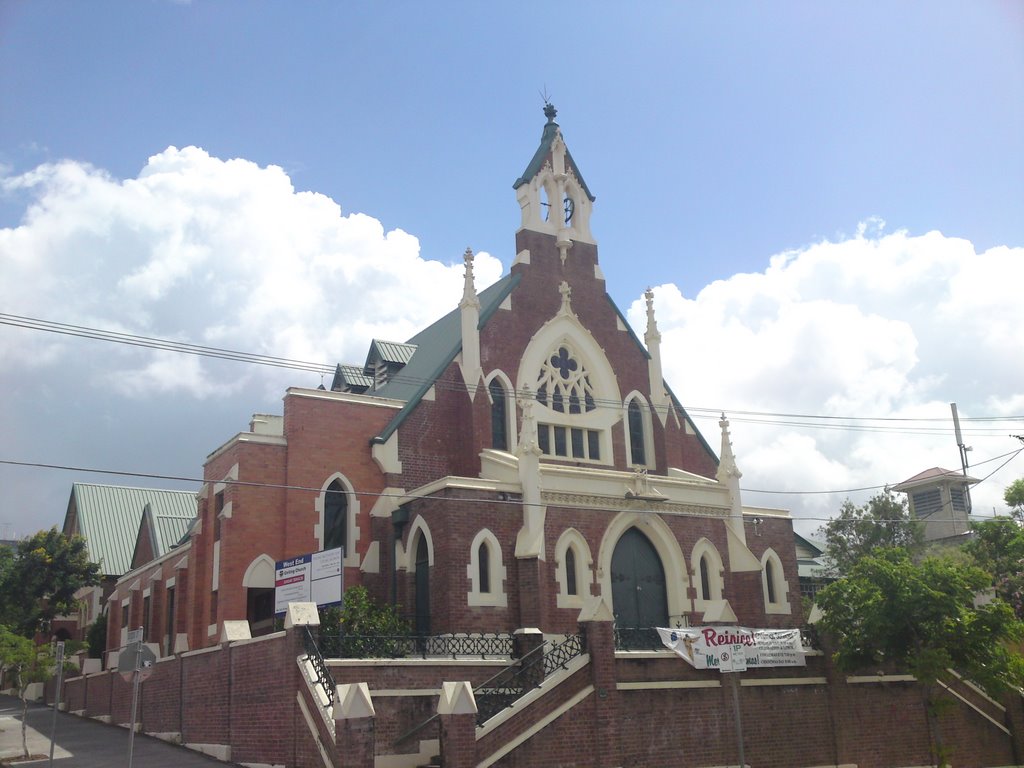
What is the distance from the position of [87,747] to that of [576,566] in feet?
46.4

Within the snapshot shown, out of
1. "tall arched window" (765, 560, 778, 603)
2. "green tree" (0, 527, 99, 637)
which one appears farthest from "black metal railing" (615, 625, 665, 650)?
"green tree" (0, 527, 99, 637)

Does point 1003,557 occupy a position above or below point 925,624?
above

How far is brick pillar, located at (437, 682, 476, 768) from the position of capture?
19.9m

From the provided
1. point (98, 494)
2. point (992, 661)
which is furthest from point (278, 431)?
point (98, 494)

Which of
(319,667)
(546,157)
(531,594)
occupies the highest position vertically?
(546,157)

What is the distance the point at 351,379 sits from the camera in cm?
4000

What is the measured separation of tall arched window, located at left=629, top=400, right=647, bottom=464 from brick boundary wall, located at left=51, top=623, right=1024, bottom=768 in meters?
10.2

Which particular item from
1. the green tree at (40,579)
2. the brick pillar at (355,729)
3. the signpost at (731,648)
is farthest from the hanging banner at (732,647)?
the green tree at (40,579)

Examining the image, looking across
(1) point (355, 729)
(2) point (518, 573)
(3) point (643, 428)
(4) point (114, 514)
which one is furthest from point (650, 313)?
(4) point (114, 514)

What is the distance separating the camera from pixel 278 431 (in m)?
34.3

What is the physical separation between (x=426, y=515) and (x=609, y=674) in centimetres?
785

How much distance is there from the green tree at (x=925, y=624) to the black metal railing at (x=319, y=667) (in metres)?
13.5

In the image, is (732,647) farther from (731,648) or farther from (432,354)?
(432,354)

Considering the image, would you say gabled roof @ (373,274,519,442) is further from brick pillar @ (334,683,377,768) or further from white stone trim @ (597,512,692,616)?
brick pillar @ (334,683,377,768)
